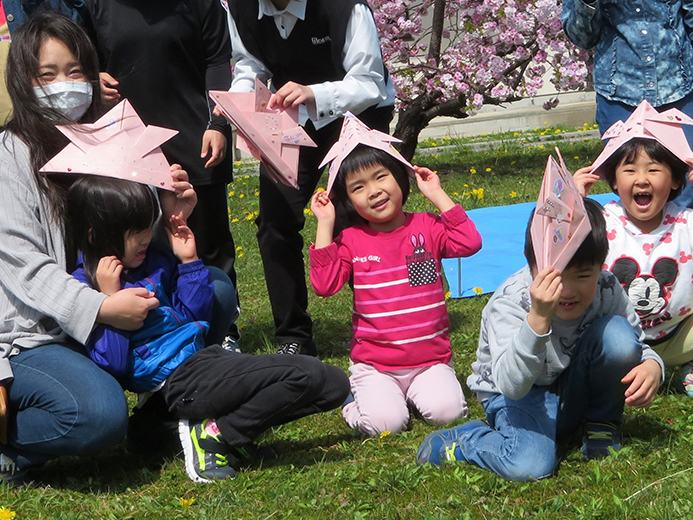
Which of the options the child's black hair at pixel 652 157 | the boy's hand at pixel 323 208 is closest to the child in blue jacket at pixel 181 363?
the boy's hand at pixel 323 208

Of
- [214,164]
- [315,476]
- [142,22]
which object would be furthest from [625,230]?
[142,22]

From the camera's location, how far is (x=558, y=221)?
2504mm

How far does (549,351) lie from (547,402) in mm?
176

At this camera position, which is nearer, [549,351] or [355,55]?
[549,351]

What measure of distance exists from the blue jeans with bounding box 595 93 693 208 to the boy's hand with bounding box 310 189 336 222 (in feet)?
4.57

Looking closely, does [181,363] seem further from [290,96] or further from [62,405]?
[290,96]

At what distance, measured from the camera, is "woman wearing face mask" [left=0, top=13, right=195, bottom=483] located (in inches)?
113

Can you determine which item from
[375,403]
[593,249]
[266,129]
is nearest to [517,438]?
[593,249]

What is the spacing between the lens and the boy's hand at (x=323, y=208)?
3600mm

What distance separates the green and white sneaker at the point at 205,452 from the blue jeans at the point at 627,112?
2255 mm

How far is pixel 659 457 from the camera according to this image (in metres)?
2.76

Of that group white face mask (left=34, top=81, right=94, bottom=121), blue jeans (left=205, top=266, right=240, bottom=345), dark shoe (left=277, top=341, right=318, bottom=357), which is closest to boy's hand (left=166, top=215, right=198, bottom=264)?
blue jeans (left=205, top=266, right=240, bottom=345)

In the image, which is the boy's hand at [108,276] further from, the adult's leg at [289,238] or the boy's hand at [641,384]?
the boy's hand at [641,384]

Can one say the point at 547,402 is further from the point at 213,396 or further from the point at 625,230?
the point at 213,396
